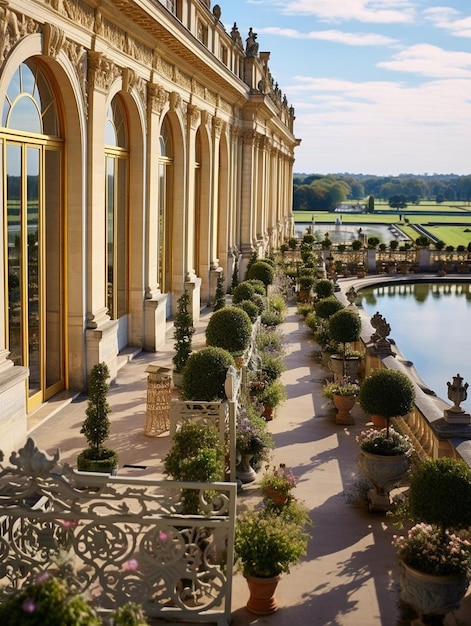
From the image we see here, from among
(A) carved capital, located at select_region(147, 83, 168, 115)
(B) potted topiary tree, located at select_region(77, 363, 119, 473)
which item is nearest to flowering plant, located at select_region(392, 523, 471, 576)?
(B) potted topiary tree, located at select_region(77, 363, 119, 473)

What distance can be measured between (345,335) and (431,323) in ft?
55.2

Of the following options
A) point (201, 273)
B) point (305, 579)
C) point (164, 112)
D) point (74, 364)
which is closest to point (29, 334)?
point (74, 364)

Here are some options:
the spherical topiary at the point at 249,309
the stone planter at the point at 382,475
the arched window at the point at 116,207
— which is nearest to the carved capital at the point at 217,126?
the arched window at the point at 116,207

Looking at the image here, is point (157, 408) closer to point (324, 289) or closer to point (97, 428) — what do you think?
point (97, 428)

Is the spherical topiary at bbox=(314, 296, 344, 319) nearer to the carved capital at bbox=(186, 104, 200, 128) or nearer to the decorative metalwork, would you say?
the carved capital at bbox=(186, 104, 200, 128)

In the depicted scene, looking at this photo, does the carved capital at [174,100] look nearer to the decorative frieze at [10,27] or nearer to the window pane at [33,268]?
the window pane at [33,268]

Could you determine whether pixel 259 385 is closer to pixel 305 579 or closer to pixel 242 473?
pixel 242 473

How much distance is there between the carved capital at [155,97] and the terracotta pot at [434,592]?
15998 mm

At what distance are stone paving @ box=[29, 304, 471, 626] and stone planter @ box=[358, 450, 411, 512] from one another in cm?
21

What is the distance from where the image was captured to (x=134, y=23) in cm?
1916

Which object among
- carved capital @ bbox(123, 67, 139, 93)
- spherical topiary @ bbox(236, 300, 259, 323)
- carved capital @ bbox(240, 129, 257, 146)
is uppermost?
carved capital @ bbox(240, 129, 257, 146)

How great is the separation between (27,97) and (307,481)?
316 inches

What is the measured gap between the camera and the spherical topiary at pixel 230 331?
16.8 metres

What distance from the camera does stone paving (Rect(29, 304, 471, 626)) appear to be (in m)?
8.62
